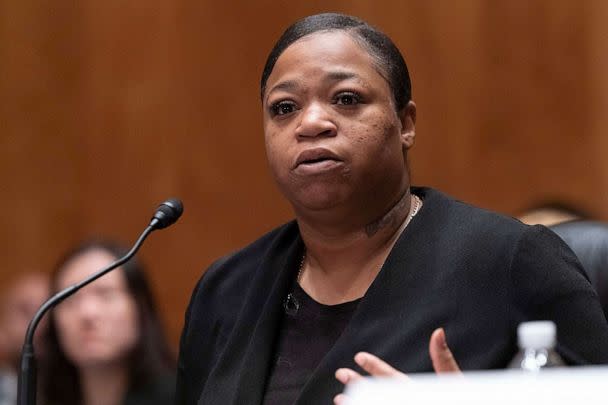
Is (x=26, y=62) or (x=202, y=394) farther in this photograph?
(x=26, y=62)

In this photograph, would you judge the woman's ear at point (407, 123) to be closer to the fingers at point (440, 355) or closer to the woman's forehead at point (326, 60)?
the woman's forehead at point (326, 60)

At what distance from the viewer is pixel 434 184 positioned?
495 centimetres

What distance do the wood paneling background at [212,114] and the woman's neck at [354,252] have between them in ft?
8.05

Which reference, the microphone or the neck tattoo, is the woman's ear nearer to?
the neck tattoo

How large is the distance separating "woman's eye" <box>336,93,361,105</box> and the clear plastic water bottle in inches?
22.3

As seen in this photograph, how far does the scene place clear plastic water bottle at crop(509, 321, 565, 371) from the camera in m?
1.33

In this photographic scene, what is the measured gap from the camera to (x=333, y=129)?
211 centimetres

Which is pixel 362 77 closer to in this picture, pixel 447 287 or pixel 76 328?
pixel 447 287

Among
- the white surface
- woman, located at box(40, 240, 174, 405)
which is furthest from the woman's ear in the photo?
woman, located at box(40, 240, 174, 405)

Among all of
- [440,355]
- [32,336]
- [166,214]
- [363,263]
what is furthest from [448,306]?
[32,336]

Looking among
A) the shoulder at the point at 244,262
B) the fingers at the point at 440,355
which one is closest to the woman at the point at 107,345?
the shoulder at the point at 244,262

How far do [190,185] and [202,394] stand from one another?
9.76ft

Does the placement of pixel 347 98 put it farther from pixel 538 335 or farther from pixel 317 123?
pixel 538 335

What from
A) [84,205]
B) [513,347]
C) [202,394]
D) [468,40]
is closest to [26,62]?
[84,205]
